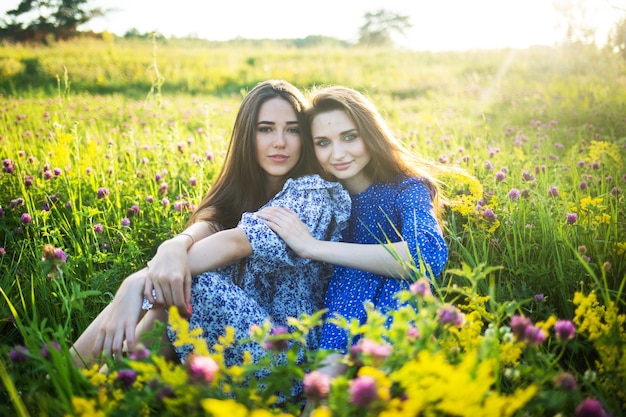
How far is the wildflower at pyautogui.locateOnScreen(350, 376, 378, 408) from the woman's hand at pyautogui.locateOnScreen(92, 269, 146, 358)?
1.14 meters

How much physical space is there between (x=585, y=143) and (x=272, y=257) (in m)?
3.83

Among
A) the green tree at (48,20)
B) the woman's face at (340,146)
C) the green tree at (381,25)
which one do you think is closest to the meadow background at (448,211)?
the woman's face at (340,146)

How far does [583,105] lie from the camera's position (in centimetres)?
639

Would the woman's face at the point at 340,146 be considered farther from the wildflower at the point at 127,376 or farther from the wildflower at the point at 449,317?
the wildflower at the point at 127,376

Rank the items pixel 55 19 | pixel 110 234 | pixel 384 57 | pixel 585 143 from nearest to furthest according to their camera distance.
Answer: pixel 110 234, pixel 585 143, pixel 384 57, pixel 55 19

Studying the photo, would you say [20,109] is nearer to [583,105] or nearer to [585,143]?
[585,143]

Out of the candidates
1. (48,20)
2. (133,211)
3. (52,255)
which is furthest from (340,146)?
(48,20)

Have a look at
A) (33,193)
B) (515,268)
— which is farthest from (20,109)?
(515,268)

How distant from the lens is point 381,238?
2.57 m

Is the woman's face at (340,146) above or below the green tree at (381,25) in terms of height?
below

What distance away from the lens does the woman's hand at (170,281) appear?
6.24 ft

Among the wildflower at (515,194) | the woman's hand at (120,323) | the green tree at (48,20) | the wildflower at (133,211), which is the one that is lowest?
the woman's hand at (120,323)

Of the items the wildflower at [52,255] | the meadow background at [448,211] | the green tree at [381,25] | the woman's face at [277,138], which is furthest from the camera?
the green tree at [381,25]

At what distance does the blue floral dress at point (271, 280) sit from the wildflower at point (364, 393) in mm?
1168
